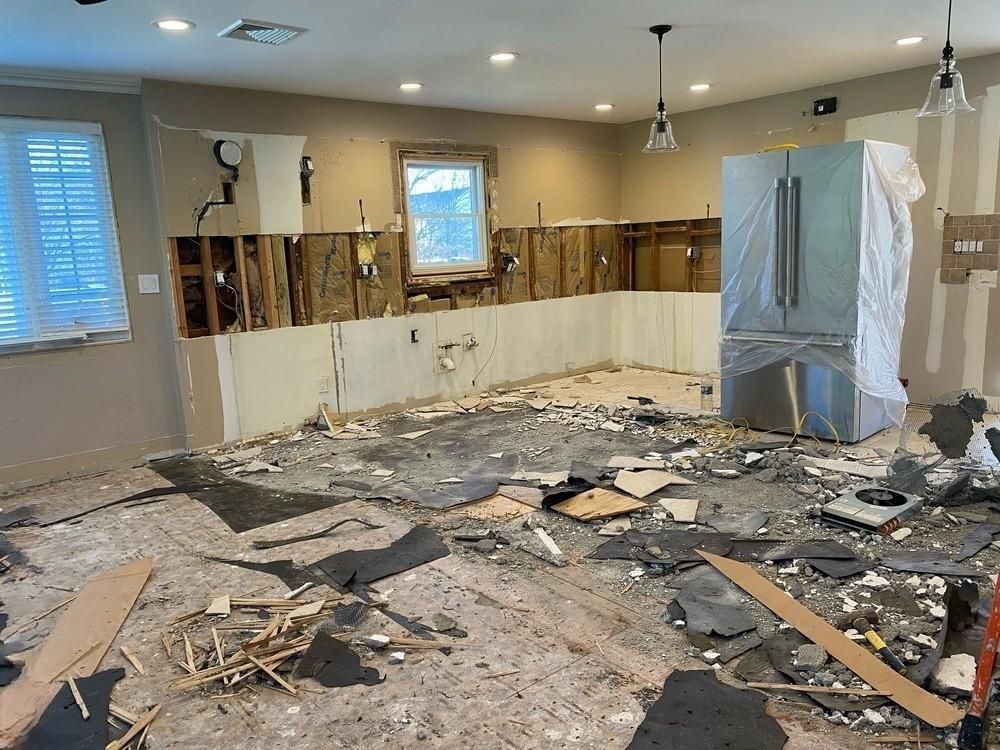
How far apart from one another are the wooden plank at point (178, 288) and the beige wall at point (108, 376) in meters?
0.07

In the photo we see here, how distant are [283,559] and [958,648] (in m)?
2.81

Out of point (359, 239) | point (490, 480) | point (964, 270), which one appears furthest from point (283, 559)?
point (964, 270)

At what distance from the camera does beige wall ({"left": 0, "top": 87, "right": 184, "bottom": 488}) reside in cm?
464

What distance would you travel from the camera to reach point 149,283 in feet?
16.6

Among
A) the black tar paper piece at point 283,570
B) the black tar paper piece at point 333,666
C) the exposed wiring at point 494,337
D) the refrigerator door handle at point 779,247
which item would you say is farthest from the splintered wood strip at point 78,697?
the exposed wiring at point 494,337

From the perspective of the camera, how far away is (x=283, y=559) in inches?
134

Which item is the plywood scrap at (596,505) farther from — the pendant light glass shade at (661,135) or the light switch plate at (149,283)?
the light switch plate at (149,283)

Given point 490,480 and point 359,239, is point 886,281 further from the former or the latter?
point 359,239

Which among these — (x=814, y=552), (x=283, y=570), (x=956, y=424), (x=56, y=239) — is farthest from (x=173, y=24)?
(x=956, y=424)

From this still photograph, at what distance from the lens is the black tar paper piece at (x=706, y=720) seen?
2.04m

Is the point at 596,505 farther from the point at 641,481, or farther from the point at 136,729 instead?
the point at 136,729

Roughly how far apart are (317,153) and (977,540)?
5.09 meters

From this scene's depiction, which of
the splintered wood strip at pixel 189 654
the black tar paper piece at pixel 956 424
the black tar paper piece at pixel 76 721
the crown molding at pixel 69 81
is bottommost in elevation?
the black tar paper piece at pixel 76 721

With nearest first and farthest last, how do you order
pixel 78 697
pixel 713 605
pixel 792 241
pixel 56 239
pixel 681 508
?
pixel 78 697 → pixel 713 605 → pixel 681 508 → pixel 56 239 → pixel 792 241
